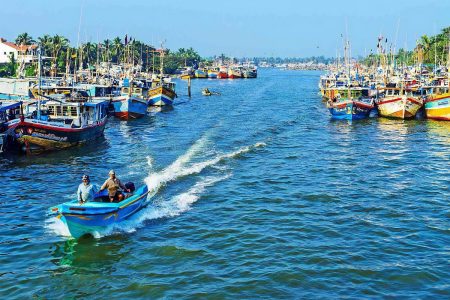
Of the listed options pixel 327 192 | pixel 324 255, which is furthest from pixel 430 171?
pixel 324 255

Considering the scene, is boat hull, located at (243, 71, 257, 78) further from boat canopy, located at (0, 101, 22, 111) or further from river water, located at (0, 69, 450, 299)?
boat canopy, located at (0, 101, 22, 111)

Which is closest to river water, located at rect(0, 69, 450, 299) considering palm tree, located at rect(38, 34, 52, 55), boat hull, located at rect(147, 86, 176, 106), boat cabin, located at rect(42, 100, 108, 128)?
boat cabin, located at rect(42, 100, 108, 128)

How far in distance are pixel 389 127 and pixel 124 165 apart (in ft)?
93.1

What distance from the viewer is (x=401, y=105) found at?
174 ft

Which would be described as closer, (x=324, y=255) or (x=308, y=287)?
(x=308, y=287)

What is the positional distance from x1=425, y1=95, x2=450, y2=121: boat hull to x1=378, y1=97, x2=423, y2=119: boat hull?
1068mm

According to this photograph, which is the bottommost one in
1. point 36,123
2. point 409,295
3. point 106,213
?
point 409,295

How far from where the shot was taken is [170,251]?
18781 mm

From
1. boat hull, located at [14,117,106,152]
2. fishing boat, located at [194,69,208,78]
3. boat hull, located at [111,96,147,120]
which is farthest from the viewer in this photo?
fishing boat, located at [194,69,208,78]

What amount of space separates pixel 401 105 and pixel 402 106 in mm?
151

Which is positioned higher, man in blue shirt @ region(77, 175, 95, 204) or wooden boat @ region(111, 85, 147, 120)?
wooden boat @ region(111, 85, 147, 120)

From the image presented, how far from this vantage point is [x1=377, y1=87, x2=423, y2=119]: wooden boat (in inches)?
2085

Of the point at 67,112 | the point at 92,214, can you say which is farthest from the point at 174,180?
the point at 67,112

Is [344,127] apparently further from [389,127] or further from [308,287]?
[308,287]
